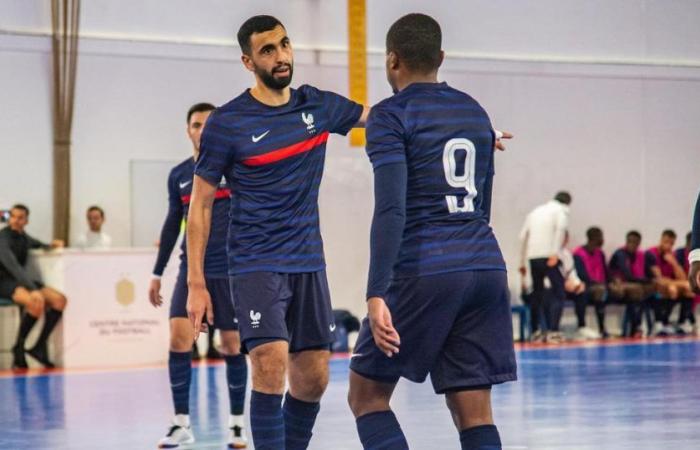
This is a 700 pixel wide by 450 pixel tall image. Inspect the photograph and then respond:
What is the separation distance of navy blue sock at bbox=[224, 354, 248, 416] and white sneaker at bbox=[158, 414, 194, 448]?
13.2 inches

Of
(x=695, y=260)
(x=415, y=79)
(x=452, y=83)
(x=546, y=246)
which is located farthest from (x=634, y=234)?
(x=415, y=79)

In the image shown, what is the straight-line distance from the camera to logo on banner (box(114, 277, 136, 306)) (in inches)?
670

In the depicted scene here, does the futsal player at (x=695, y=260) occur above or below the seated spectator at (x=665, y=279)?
above

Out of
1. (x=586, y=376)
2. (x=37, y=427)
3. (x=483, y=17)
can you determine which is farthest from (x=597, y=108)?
(x=37, y=427)

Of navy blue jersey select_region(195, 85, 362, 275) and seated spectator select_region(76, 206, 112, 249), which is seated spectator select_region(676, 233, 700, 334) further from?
navy blue jersey select_region(195, 85, 362, 275)

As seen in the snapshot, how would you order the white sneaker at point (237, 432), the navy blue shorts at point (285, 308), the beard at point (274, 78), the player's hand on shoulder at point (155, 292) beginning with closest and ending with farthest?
the navy blue shorts at point (285, 308)
the beard at point (274, 78)
the white sneaker at point (237, 432)
the player's hand on shoulder at point (155, 292)

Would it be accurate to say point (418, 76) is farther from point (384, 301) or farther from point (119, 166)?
point (119, 166)

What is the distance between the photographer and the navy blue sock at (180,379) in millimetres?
8680

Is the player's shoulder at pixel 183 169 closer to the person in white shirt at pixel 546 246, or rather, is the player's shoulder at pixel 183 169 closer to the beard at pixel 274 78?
the beard at pixel 274 78

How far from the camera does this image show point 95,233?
18344 mm

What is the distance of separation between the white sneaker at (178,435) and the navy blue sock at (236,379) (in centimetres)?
34

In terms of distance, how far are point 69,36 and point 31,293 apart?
415cm

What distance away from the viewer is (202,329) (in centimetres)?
604

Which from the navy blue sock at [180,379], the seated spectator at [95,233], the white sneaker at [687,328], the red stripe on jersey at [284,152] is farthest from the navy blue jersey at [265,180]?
the white sneaker at [687,328]
